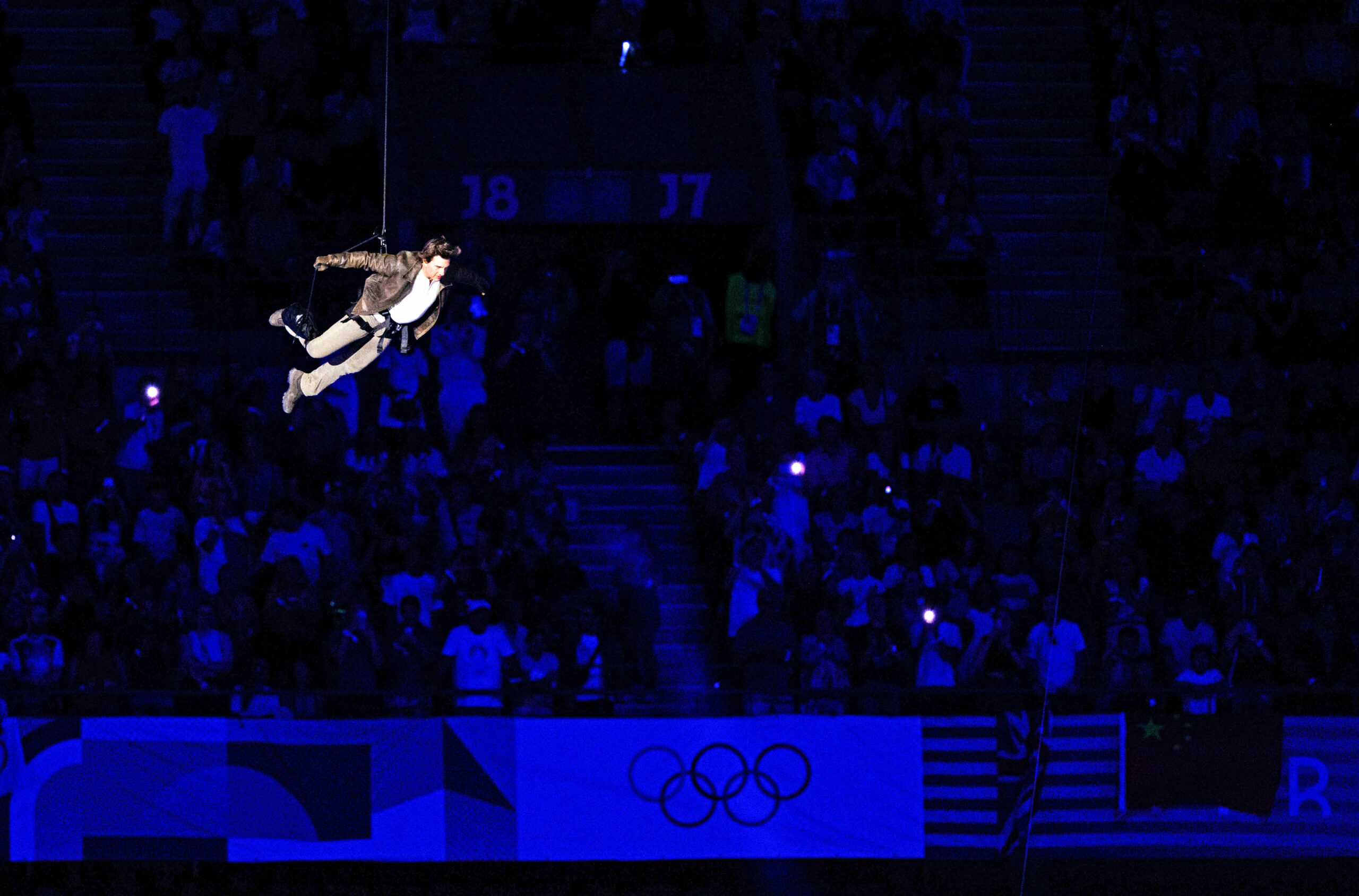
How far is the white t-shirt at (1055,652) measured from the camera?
18.5 metres

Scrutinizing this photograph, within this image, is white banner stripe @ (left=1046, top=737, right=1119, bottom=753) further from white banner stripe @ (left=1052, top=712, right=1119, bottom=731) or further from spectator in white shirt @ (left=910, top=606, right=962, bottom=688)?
spectator in white shirt @ (left=910, top=606, right=962, bottom=688)

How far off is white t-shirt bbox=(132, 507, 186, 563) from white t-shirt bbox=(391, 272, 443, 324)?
5.86 metres

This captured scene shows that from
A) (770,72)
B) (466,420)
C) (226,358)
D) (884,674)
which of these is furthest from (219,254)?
(884,674)

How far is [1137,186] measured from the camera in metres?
22.7

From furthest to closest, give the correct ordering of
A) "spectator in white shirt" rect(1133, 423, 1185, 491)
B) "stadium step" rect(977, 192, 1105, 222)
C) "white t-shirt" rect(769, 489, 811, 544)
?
"stadium step" rect(977, 192, 1105, 222), "spectator in white shirt" rect(1133, 423, 1185, 491), "white t-shirt" rect(769, 489, 811, 544)

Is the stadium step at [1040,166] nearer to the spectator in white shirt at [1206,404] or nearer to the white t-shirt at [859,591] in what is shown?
the spectator in white shirt at [1206,404]

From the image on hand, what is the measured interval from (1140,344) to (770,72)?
417cm

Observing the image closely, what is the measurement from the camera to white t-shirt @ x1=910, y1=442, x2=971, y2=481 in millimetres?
20141

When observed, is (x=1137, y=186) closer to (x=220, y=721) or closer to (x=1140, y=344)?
(x=1140, y=344)

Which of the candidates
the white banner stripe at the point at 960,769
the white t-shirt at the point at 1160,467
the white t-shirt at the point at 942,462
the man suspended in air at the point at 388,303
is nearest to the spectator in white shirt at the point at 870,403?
the white t-shirt at the point at 942,462

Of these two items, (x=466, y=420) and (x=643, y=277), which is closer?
(x=466, y=420)

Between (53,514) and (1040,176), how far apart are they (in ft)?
31.9

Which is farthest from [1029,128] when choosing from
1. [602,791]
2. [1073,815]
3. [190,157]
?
[602,791]

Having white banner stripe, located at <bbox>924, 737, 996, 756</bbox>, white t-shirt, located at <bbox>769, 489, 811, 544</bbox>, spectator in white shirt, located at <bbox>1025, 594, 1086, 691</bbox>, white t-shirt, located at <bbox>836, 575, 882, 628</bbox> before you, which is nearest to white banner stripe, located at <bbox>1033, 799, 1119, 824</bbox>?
white banner stripe, located at <bbox>924, 737, 996, 756</bbox>
